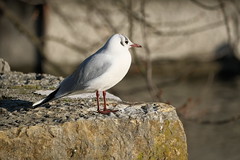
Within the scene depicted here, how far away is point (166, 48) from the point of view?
6395 millimetres

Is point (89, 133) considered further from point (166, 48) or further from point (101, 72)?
point (166, 48)

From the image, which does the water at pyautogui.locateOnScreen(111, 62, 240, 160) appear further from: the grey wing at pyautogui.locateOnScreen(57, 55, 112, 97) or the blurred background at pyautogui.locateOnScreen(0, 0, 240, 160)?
the grey wing at pyautogui.locateOnScreen(57, 55, 112, 97)

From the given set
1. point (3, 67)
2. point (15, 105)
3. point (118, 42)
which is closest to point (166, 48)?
point (3, 67)

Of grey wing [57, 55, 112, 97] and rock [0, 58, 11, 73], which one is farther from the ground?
rock [0, 58, 11, 73]

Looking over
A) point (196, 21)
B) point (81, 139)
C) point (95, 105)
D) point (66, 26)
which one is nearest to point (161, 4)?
point (196, 21)

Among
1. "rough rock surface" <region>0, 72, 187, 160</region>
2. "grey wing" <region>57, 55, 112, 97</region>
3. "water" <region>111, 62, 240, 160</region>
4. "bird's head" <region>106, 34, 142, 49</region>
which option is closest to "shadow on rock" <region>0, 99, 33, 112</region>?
"rough rock surface" <region>0, 72, 187, 160</region>

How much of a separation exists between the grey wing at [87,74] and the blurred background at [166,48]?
8.81 feet

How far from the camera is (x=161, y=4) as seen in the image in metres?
6.26

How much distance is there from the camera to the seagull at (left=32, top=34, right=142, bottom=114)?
2.95 m

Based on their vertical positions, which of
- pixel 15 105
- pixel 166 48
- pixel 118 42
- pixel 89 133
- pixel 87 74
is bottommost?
pixel 89 133

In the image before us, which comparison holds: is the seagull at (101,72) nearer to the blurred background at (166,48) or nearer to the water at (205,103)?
the blurred background at (166,48)

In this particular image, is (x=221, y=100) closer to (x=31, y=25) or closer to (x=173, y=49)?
(x=173, y=49)

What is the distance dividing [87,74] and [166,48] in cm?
346

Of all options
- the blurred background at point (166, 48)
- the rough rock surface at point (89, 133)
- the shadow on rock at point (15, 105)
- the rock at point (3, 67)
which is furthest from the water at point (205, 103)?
the rough rock surface at point (89, 133)
